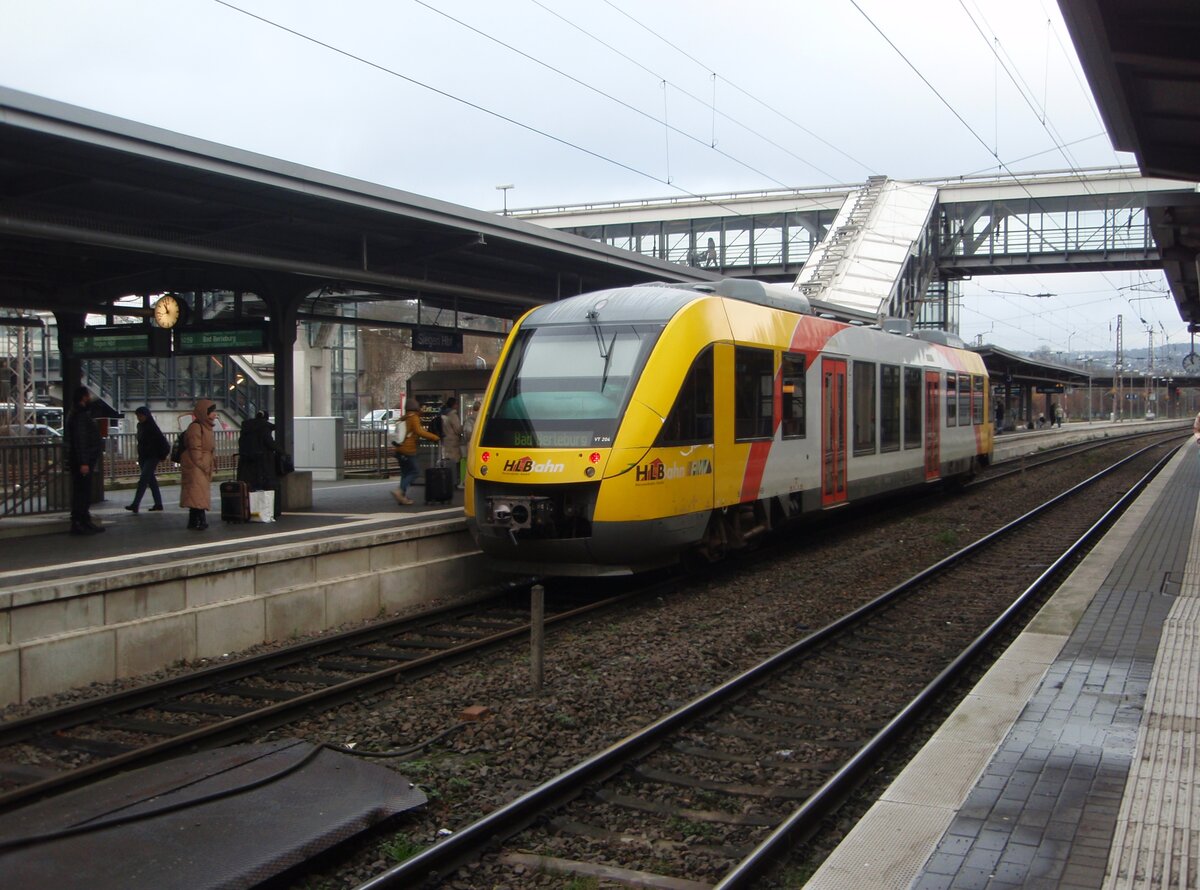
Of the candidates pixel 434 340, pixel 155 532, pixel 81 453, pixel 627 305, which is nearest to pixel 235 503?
pixel 155 532

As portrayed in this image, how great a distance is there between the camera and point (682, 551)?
1167 cm

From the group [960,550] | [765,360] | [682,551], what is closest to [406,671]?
[682,551]

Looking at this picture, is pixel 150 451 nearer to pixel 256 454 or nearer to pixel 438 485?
pixel 256 454

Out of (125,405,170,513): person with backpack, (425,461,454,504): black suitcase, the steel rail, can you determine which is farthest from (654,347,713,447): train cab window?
(125,405,170,513): person with backpack

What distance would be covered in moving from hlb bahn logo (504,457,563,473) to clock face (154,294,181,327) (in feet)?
19.3

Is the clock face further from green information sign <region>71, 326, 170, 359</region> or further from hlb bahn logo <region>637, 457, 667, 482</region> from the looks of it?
hlb bahn logo <region>637, 457, 667, 482</region>

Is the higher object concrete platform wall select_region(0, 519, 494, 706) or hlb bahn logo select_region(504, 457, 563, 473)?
hlb bahn logo select_region(504, 457, 563, 473)

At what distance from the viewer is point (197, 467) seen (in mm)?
11906

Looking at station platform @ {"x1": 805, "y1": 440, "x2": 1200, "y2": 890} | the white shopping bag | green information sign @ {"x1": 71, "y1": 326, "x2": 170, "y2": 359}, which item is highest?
green information sign @ {"x1": 71, "y1": 326, "x2": 170, "y2": 359}

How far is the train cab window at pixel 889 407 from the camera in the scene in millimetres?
16500

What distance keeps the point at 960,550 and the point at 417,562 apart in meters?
7.20

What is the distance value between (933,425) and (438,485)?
9.63 meters

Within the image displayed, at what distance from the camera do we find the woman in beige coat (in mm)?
11805

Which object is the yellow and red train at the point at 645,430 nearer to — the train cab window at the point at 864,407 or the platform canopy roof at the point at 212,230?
the train cab window at the point at 864,407
